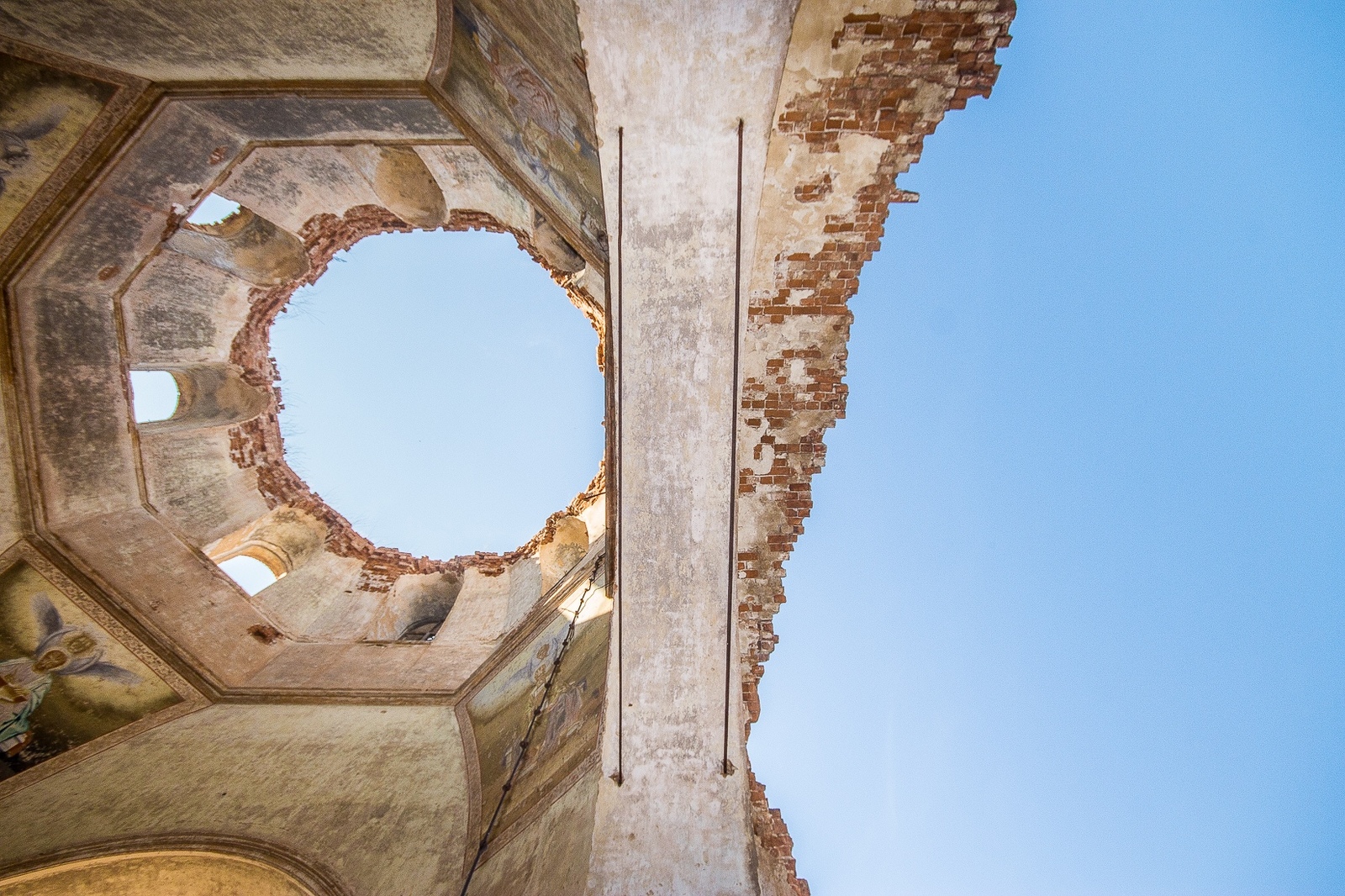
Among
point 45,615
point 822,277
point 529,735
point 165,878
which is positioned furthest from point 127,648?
point 822,277

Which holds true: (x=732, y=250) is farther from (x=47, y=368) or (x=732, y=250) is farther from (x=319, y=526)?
(x=319, y=526)

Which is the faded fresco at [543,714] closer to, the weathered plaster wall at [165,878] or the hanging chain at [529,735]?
the hanging chain at [529,735]

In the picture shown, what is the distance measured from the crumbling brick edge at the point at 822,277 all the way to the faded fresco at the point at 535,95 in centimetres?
154

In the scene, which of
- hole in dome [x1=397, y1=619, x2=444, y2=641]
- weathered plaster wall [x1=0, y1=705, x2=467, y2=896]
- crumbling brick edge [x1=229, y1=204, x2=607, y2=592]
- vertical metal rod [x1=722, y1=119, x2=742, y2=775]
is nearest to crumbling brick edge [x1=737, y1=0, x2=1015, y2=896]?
vertical metal rod [x1=722, y1=119, x2=742, y2=775]

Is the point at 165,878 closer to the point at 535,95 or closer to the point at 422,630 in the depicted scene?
the point at 422,630

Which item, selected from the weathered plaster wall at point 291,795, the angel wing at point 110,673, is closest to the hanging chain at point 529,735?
the weathered plaster wall at point 291,795

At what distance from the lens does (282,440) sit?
8852mm

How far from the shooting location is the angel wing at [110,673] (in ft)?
18.5

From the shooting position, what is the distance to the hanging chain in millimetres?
4301

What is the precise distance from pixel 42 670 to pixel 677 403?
6.63 metres

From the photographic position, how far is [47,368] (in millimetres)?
5723

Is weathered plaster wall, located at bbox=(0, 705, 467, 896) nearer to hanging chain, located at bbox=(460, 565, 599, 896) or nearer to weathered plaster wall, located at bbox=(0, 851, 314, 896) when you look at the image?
weathered plaster wall, located at bbox=(0, 851, 314, 896)

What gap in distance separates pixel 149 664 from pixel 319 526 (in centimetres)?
323

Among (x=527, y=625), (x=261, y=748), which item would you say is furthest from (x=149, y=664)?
(x=527, y=625)
